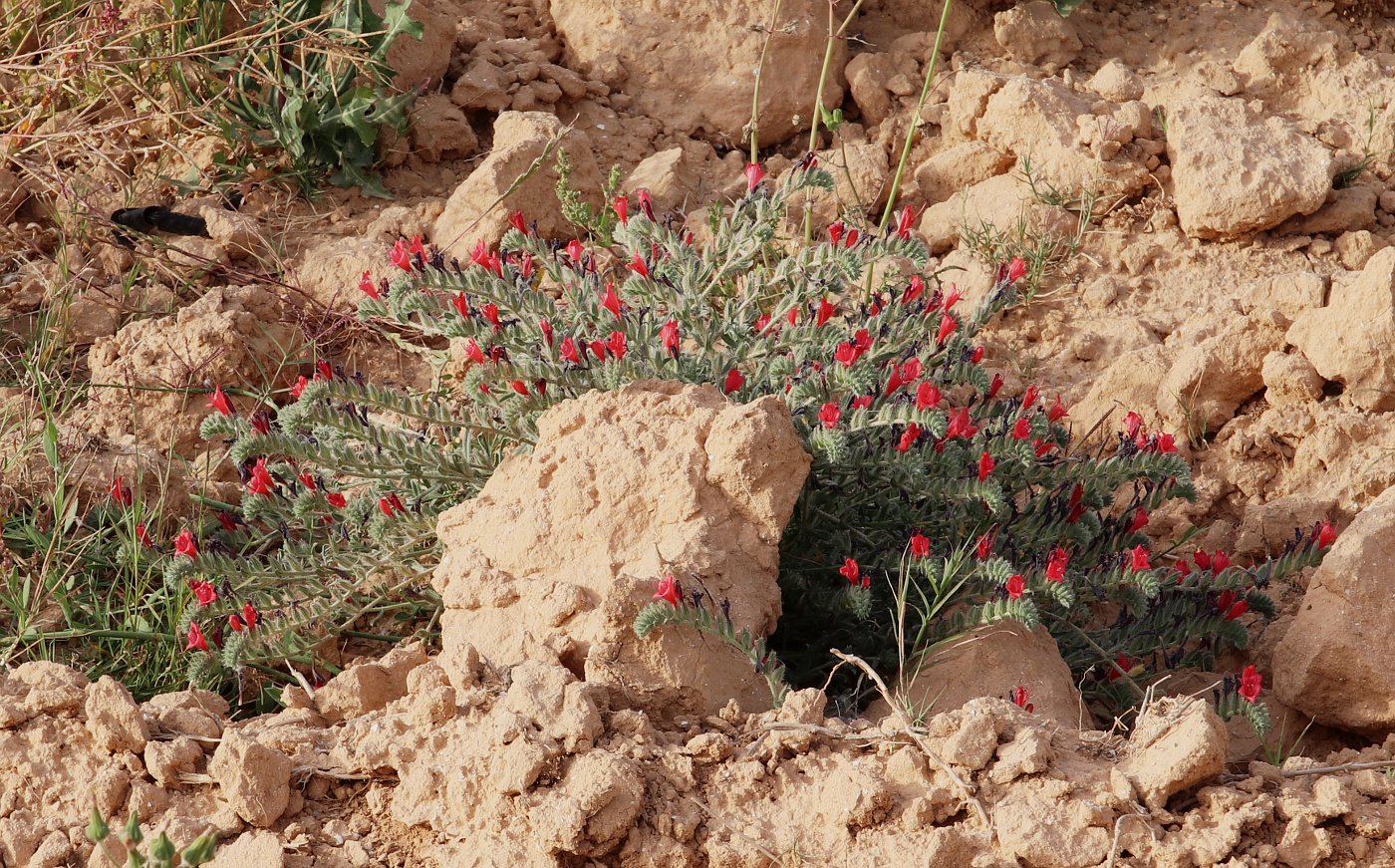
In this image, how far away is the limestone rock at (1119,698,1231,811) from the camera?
2465 millimetres

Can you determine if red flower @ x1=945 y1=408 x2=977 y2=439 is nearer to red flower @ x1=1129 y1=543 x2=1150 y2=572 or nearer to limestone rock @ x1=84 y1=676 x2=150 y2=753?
red flower @ x1=1129 y1=543 x2=1150 y2=572

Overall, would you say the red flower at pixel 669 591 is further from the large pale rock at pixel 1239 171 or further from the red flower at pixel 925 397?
the large pale rock at pixel 1239 171

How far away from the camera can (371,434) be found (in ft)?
11.0

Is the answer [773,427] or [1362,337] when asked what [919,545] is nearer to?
[773,427]

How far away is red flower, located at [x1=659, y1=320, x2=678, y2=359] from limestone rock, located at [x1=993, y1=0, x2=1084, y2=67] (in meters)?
2.70

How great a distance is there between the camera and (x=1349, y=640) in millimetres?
3170

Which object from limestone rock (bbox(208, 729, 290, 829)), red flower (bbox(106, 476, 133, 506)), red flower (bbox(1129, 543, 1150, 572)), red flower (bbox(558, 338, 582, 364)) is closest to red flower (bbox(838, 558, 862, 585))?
red flower (bbox(1129, 543, 1150, 572))

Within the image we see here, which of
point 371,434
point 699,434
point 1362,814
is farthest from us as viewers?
point 371,434

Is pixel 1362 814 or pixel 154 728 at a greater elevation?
pixel 1362 814

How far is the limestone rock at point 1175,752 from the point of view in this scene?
2.46 meters

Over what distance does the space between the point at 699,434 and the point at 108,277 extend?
8.71ft

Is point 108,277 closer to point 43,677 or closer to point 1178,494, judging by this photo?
point 43,677

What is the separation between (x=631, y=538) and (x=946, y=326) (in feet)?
3.11

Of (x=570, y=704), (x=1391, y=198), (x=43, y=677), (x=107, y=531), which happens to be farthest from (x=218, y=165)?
(x=1391, y=198)
